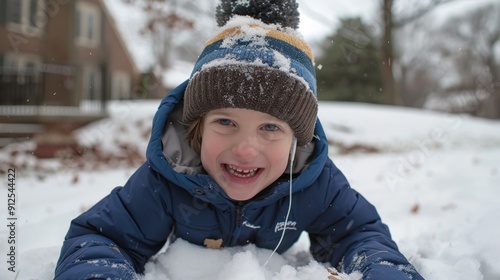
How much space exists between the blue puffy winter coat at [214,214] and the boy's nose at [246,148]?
6.9 inches

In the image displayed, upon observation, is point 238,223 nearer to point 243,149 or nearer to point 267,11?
point 243,149

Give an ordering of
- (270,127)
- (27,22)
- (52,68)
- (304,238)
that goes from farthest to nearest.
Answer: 1. (27,22)
2. (52,68)
3. (304,238)
4. (270,127)

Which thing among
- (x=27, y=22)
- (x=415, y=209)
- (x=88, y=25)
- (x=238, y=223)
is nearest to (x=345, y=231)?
(x=238, y=223)

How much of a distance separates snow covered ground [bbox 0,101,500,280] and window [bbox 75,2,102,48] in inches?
215

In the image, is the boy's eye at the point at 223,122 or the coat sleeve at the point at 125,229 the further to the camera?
the boy's eye at the point at 223,122

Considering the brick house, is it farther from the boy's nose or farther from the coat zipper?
the boy's nose

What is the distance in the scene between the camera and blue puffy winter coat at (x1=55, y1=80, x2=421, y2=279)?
Answer: 57.7 inches

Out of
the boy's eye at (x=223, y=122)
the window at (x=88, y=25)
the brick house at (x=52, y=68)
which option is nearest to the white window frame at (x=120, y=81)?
the brick house at (x=52, y=68)

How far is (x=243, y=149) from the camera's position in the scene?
1374mm

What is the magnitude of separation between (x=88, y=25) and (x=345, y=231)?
12656mm

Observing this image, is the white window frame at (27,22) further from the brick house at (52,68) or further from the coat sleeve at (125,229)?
the coat sleeve at (125,229)

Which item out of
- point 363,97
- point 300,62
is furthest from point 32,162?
point 363,97

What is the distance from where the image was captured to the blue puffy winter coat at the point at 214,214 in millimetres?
1467

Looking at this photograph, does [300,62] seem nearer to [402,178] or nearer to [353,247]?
[353,247]
